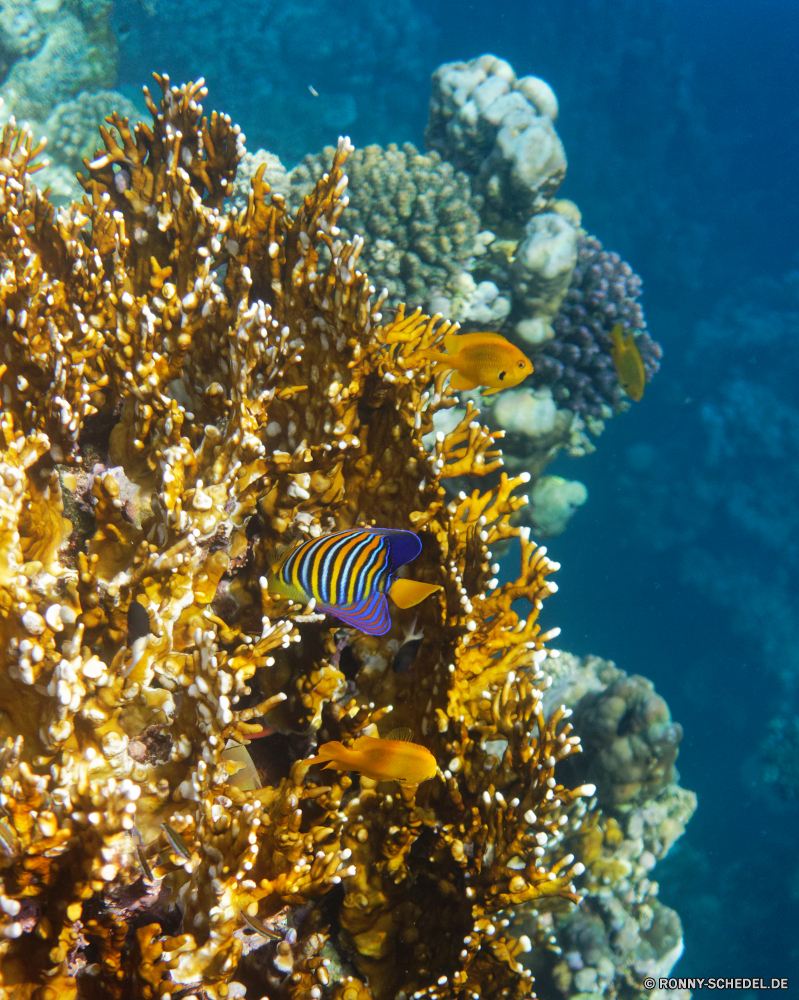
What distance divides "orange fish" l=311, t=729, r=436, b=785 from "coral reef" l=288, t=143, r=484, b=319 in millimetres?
5916

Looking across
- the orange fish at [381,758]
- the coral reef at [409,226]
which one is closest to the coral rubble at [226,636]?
the orange fish at [381,758]

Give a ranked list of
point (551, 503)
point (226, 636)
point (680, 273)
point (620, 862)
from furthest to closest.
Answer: point (680, 273) < point (551, 503) < point (620, 862) < point (226, 636)

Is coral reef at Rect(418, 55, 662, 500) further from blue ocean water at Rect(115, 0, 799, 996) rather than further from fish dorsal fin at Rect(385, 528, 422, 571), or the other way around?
blue ocean water at Rect(115, 0, 799, 996)

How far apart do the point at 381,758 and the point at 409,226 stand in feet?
23.0

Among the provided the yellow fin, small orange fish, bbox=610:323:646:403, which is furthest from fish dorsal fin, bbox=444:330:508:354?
small orange fish, bbox=610:323:646:403

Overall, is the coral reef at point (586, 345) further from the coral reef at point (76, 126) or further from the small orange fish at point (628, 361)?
the coral reef at point (76, 126)

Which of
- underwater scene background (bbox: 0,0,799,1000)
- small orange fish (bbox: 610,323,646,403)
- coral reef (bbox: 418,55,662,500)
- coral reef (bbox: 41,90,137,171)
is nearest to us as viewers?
underwater scene background (bbox: 0,0,799,1000)

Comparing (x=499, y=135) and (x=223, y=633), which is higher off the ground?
(x=499, y=135)

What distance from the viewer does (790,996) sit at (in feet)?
49.4

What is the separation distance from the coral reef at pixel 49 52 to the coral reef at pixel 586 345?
14309 mm

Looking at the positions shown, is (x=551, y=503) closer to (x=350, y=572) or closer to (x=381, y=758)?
(x=381, y=758)

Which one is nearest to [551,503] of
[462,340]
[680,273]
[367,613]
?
[462,340]

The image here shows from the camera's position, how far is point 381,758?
2.16 meters

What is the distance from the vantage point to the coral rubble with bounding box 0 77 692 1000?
1.99m
